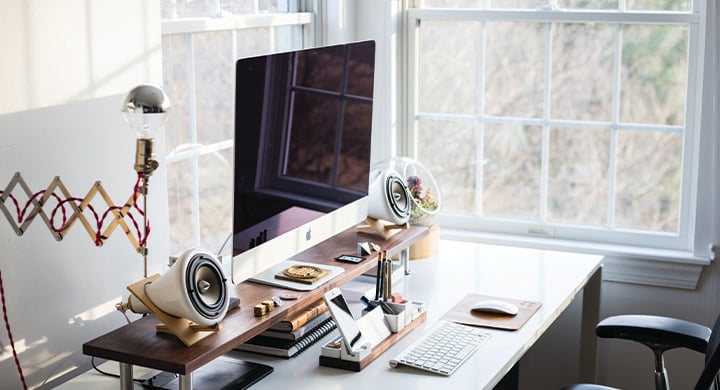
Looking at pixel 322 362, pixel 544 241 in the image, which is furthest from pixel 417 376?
pixel 544 241

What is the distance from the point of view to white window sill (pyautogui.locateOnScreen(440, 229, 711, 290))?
10.4 ft

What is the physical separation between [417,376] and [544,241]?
1.36 meters

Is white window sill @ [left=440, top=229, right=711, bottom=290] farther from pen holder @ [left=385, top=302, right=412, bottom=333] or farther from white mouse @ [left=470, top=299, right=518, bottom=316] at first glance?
pen holder @ [left=385, top=302, right=412, bottom=333]

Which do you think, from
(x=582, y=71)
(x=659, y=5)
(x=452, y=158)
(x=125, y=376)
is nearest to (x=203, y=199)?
(x=125, y=376)

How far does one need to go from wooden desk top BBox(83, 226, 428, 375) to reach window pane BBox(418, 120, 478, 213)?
1.11m

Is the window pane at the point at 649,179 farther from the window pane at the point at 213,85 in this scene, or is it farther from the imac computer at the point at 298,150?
the window pane at the point at 213,85

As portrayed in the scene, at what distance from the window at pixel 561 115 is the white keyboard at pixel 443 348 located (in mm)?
1099

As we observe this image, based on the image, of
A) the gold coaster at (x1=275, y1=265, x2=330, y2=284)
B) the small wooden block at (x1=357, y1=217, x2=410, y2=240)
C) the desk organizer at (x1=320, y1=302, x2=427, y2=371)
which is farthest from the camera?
the small wooden block at (x1=357, y1=217, x2=410, y2=240)

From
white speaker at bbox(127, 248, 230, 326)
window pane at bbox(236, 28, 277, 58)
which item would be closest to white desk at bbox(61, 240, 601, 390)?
white speaker at bbox(127, 248, 230, 326)

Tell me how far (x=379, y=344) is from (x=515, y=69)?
1.46 metres

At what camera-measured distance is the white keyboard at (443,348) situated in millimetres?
2193

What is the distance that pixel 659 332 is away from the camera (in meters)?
2.55

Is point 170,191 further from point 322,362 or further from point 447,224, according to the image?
point 447,224

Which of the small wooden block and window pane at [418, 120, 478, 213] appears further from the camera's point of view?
window pane at [418, 120, 478, 213]
